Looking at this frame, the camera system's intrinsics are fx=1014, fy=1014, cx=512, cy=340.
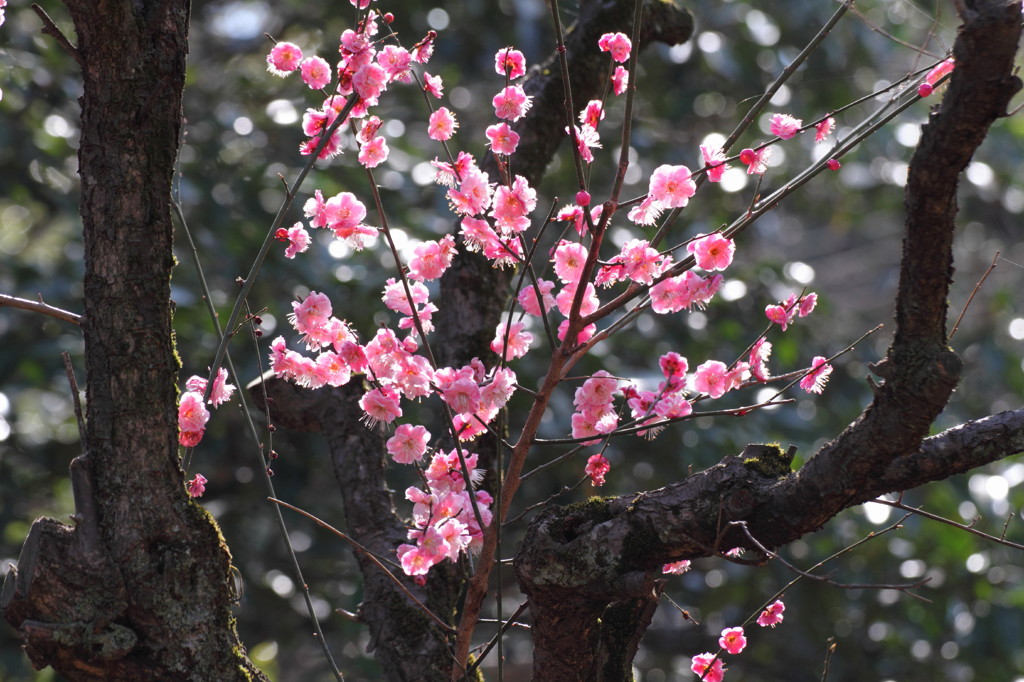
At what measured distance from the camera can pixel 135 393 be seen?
1197 mm

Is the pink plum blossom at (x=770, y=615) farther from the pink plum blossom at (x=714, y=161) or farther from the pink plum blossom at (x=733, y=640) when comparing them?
the pink plum blossom at (x=714, y=161)

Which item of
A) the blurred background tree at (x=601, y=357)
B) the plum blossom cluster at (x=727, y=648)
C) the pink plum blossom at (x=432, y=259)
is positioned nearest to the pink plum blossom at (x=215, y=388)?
the pink plum blossom at (x=432, y=259)

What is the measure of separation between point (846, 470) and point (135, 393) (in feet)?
2.65

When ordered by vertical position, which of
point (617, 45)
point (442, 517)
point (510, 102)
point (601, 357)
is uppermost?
point (601, 357)

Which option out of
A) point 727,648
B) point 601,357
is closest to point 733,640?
point 727,648

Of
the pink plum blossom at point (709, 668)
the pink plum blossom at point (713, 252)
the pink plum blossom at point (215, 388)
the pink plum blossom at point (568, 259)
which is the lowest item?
the pink plum blossom at point (709, 668)

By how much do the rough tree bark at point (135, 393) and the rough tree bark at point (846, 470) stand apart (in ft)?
1.28

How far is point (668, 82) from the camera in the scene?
407 centimetres

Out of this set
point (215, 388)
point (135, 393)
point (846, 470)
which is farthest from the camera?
point (215, 388)

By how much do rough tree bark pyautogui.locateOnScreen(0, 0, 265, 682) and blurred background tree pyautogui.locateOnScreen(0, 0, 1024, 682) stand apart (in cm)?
159

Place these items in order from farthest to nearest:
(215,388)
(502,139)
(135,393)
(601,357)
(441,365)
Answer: (601,357)
(441,365)
(215,388)
(502,139)
(135,393)

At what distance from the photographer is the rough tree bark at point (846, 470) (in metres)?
0.91

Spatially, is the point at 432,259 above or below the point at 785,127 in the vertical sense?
below

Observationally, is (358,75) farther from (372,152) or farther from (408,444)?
(408,444)
